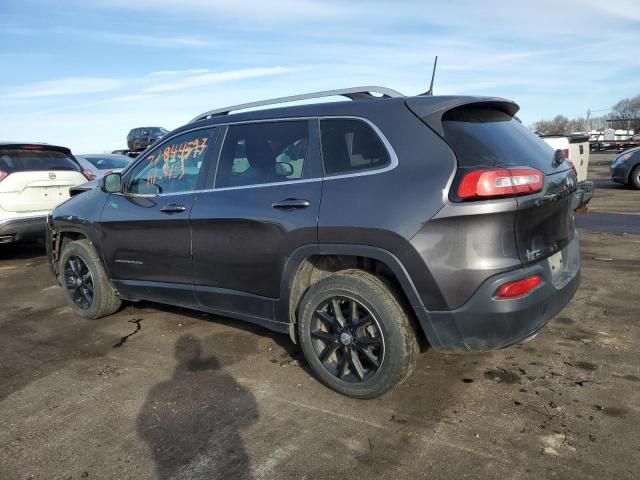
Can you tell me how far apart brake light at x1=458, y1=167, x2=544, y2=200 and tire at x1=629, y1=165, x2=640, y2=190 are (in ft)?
44.0

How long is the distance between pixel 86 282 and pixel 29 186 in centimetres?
350

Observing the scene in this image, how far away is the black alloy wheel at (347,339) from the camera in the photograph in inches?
126

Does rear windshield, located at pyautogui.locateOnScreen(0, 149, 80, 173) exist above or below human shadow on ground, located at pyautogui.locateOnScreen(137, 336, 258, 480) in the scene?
above

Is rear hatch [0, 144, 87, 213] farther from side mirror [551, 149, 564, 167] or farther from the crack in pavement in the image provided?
side mirror [551, 149, 564, 167]

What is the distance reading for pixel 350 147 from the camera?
10.8ft

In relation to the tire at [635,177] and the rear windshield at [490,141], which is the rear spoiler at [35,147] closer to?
the rear windshield at [490,141]

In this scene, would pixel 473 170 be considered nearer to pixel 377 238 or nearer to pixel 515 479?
pixel 377 238

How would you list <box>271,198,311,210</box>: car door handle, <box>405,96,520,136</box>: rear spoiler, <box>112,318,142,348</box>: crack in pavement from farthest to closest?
<box>112,318,142,348</box>: crack in pavement < <box>271,198,311,210</box>: car door handle < <box>405,96,520,136</box>: rear spoiler

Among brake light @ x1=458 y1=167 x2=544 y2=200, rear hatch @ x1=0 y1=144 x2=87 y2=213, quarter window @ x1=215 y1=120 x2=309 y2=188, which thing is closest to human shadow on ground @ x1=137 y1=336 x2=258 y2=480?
quarter window @ x1=215 y1=120 x2=309 y2=188

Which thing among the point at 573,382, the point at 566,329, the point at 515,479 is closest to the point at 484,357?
the point at 573,382

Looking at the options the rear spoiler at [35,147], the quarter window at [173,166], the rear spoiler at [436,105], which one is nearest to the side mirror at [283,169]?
the quarter window at [173,166]

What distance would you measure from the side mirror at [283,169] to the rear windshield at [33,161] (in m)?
5.78

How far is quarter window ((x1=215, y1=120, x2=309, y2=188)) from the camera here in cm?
355

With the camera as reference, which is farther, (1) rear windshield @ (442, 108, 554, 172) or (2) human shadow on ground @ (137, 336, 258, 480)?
(1) rear windshield @ (442, 108, 554, 172)
